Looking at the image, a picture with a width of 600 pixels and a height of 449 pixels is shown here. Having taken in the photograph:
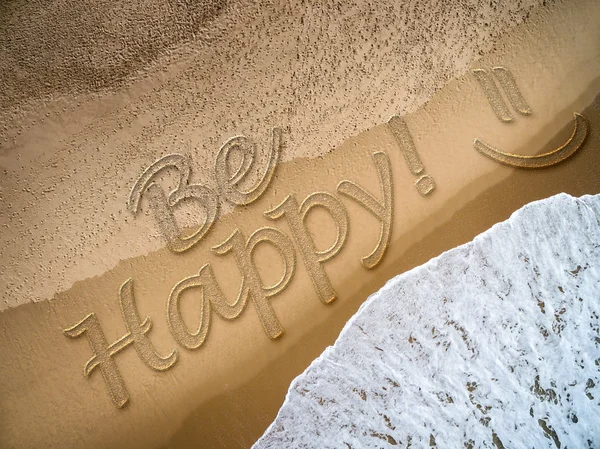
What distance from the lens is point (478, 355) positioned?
5.76 ft

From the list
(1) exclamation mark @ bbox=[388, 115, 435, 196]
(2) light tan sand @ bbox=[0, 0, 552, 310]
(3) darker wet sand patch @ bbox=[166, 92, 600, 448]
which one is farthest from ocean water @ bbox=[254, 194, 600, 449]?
(2) light tan sand @ bbox=[0, 0, 552, 310]

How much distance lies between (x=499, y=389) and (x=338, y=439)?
0.60m

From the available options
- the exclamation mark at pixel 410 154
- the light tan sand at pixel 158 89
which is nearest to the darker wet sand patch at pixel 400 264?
the exclamation mark at pixel 410 154

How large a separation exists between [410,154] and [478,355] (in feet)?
2.56

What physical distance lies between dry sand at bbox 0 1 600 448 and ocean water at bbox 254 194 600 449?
8cm

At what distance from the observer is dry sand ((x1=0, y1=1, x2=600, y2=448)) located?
5.95ft

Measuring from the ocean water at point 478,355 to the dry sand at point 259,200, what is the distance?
0.08m

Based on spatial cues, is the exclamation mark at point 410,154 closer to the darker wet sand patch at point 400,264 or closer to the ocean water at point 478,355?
the darker wet sand patch at point 400,264

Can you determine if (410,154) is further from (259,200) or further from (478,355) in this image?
(478,355)

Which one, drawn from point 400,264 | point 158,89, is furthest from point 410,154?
point 158,89

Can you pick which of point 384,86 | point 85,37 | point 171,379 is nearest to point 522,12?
point 384,86

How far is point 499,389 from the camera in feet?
5.71

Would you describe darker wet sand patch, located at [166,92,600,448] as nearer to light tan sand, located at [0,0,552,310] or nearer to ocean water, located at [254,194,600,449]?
ocean water, located at [254,194,600,449]

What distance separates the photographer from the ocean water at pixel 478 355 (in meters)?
1.73
